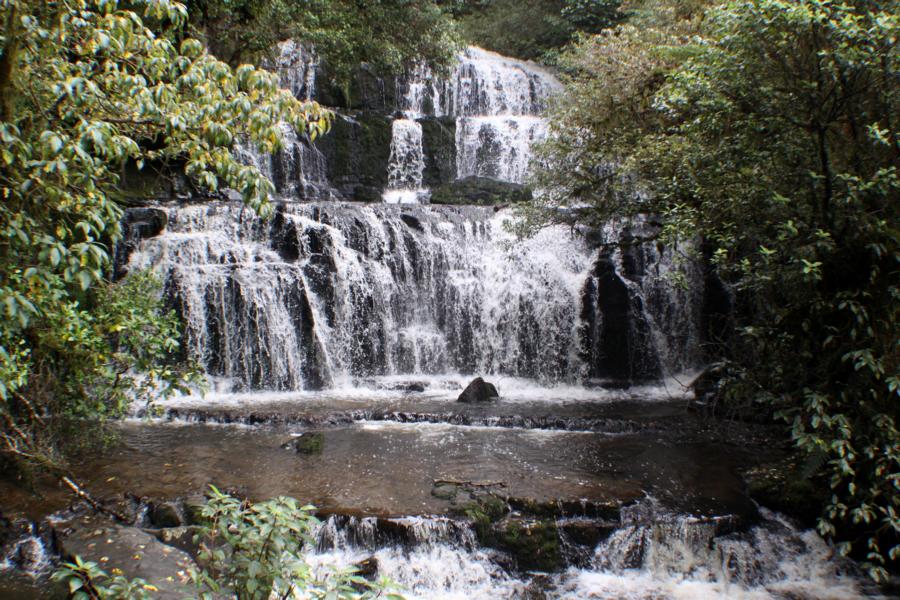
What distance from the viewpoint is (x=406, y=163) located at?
18656 mm

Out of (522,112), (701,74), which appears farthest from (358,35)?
(701,74)

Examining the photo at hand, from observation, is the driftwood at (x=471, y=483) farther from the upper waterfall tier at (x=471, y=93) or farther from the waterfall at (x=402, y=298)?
the upper waterfall tier at (x=471, y=93)

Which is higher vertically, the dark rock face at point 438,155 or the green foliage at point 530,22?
the green foliage at point 530,22

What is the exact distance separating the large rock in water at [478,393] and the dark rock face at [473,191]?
852 centimetres

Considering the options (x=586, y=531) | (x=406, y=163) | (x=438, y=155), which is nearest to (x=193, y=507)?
(x=586, y=531)

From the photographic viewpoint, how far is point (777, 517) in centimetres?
634

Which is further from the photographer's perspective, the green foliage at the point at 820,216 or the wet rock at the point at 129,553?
the green foliage at the point at 820,216

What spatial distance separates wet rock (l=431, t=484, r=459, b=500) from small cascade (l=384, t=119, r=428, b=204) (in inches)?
513

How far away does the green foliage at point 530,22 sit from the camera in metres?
21.7

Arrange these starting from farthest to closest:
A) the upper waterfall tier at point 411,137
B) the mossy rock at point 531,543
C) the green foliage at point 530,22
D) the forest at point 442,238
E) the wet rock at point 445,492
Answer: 1. the green foliage at point 530,22
2. the upper waterfall tier at point 411,137
3. the wet rock at point 445,492
4. the mossy rock at point 531,543
5. the forest at point 442,238

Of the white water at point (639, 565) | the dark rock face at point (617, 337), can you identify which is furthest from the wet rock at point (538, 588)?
the dark rock face at point (617, 337)

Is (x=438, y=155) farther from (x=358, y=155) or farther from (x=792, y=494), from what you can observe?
(x=792, y=494)

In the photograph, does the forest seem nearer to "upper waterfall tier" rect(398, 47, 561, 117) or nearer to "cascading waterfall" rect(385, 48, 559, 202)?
"cascading waterfall" rect(385, 48, 559, 202)

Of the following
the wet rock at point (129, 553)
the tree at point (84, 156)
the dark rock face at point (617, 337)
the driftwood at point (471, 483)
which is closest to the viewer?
the tree at point (84, 156)
